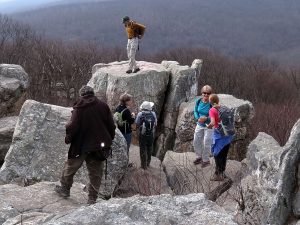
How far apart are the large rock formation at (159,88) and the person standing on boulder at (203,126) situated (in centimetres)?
827

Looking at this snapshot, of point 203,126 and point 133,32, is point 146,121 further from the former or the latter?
point 133,32

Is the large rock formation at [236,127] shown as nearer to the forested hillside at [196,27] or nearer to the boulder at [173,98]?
the boulder at [173,98]

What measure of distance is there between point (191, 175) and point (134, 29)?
638 cm

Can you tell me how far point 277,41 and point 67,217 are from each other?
147 meters

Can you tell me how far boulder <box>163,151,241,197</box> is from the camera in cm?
920

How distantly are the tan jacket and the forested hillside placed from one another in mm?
102990

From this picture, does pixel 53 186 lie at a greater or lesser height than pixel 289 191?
lesser

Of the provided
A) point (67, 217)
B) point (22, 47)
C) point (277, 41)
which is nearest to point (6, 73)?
point (67, 217)

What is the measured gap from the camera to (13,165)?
32.2 ft

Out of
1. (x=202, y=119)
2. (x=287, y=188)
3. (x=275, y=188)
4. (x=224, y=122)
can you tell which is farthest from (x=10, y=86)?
(x=287, y=188)

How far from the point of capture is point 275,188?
5906 millimetres

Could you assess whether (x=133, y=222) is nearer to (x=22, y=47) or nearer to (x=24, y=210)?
(x=24, y=210)

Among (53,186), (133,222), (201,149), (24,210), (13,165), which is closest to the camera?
(133,222)

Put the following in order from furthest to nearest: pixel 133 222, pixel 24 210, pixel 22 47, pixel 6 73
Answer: pixel 22 47
pixel 6 73
pixel 24 210
pixel 133 222
